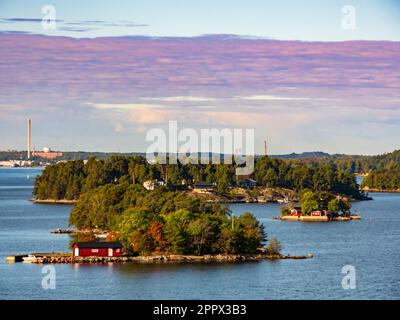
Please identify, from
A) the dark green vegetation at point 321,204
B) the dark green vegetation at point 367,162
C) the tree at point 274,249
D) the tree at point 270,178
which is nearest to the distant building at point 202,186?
the tree at point 270,178

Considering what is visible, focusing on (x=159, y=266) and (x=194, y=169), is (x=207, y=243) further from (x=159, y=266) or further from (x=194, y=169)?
(x=194, y=169)

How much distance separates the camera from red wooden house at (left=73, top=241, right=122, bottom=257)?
36688 mm

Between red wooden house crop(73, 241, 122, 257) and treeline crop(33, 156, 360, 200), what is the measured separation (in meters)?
45.9

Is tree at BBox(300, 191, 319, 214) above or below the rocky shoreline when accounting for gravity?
above

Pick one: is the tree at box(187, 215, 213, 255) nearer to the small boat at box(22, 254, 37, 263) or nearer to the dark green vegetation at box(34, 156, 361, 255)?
the dark green vegetation at box(34, 156, 361, 255)

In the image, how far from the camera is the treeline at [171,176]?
283ft

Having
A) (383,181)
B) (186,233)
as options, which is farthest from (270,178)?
(186,233)

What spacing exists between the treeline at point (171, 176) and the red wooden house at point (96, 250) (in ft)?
151

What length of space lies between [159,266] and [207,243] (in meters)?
2.75

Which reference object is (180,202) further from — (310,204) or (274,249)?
(310,204)

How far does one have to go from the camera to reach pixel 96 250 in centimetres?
3691

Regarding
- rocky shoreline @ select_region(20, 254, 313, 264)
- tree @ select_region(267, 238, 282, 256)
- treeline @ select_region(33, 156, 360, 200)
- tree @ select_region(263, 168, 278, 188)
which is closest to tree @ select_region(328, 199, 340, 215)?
treeline @ select_region(33, 156, 360, 200)

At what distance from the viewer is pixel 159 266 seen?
35031 mm

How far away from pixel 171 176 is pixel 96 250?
169ft
